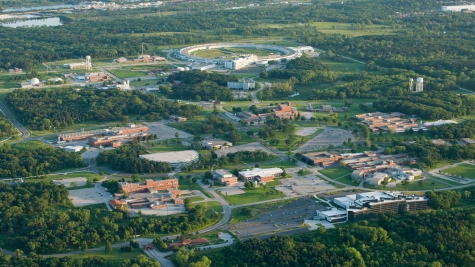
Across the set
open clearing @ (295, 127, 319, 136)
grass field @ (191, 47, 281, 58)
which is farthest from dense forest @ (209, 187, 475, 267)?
grass field @ (191, 47, 281, 58)

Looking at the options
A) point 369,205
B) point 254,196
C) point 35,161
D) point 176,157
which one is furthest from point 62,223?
point 369,205

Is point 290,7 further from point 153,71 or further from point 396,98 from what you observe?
point 396,98

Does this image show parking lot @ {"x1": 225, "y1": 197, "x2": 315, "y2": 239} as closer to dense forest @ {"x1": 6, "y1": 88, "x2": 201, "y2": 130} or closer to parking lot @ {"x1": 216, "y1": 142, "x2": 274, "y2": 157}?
parking lot @ {"x1": 216, "y1": 142, "x2": 274, "y2": 157}

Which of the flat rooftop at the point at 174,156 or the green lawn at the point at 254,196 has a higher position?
the flat rooftop at the point at 174,156

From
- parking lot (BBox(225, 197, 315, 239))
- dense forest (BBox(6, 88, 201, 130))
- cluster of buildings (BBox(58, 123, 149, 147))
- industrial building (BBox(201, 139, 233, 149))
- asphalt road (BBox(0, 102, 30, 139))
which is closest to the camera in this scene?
parking lot (BBox(225, 197, 315, 239))

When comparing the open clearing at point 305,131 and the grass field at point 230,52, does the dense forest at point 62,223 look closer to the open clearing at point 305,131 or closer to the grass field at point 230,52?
the open clearing at point 305,131

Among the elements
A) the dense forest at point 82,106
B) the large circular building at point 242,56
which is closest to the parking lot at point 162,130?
the dense forest at point 82,106

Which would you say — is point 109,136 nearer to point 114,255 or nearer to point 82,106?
point 82,106
